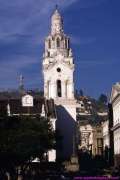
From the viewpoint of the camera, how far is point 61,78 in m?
132

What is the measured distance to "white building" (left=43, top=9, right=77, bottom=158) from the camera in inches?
5118

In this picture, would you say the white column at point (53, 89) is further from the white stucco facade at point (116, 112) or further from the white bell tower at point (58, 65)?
the white stucco facade at point (116, 112)

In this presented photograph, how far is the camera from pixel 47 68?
134000 mm

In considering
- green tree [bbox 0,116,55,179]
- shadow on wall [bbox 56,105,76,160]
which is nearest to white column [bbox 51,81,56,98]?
shadow on wall [bbox 56,105,76,160]

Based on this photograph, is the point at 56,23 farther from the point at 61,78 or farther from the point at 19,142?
the point at 19,142

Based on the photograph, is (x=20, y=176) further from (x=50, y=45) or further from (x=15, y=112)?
(x=50, y=45)

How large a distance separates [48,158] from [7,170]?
3948 cm

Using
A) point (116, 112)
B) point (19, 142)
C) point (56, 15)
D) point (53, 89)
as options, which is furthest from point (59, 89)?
point (19, 142)

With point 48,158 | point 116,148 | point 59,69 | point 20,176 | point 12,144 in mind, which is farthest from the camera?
point 59,69

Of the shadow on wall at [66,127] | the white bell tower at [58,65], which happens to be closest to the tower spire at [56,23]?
the white bell tower at [58,65]

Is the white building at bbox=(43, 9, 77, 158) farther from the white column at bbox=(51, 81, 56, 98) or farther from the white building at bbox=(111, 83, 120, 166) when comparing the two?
the white building at bbox=(111, 83, 120, 166)

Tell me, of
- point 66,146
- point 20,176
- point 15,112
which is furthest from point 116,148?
point 20,176

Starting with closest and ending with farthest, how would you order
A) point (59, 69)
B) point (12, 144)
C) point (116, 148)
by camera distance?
point (12, 144) < point (116, 148) < point (59, 69)

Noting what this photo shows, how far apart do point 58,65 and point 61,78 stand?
286 centimetres
